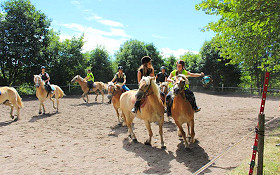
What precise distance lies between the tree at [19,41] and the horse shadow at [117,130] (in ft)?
54.0

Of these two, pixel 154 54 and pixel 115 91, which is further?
pixel 154 54

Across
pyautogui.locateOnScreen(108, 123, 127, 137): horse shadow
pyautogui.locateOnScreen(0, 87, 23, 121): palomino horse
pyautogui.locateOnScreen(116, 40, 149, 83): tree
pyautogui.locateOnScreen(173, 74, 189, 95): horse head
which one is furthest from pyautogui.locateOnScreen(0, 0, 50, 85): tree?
pyautogui.locateOnScreen(173, 74, 189, 95): horse head

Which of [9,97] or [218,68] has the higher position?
[218,68]

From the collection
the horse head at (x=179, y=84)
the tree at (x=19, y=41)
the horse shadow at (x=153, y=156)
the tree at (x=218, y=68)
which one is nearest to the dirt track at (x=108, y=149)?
the horse shadow at (x=153, y=156)

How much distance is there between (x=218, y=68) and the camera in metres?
25.8

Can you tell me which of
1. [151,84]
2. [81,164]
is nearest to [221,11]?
[151,84]

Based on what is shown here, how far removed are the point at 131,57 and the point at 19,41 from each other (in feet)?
45.6

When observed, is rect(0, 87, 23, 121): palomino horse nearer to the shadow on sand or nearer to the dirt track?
the dirt track

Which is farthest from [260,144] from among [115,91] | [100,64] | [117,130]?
[100,64]

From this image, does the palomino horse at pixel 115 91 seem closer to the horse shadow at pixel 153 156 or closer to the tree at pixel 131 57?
the horse shadow at pixel 153 156

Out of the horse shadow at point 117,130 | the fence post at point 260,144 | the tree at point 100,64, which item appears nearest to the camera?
the fence post at point 260,144

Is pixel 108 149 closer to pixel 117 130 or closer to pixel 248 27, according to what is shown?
pixel 117 130

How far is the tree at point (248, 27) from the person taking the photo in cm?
673

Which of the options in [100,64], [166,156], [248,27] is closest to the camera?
[166,156]
